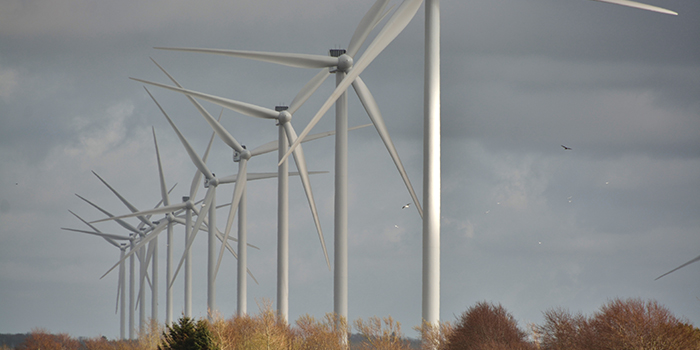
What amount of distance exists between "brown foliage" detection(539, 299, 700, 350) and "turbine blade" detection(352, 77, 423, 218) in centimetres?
1169

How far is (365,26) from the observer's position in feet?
111

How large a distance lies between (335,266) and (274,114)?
13.0 m

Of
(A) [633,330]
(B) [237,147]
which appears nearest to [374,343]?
(A) [633,330]

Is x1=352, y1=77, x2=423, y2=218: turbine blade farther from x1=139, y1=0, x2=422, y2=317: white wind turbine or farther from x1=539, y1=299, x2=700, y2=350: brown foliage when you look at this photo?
x1=539, y1=299, x2=700, y2=350: brown foliage

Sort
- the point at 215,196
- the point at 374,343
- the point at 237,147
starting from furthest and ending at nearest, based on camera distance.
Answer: the point at 215,196 → the point at 237,147 → the point at 374,343

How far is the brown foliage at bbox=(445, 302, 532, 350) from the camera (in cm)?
2369

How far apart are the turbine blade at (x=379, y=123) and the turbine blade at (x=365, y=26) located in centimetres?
181

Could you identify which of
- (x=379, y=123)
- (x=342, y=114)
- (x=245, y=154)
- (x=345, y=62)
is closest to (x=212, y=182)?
(x=245, y=154)

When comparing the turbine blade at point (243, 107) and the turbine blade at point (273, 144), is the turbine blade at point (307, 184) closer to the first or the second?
the turbine blade at point (243, 107)

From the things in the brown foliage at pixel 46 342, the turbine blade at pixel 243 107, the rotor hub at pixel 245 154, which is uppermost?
the turbine blade at pixel 243 107

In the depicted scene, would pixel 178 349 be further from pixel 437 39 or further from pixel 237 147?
pixel 237 147

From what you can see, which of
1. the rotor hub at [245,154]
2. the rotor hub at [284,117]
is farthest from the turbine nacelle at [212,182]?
the rotor hub at [284,117]

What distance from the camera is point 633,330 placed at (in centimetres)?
1912

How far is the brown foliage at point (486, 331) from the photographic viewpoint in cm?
2369
